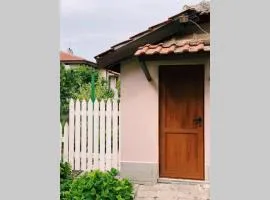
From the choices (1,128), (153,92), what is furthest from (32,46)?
(153,92)

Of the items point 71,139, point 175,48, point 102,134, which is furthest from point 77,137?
point 175,48

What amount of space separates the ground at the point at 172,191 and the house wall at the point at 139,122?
33cm

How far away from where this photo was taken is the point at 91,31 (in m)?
21.7

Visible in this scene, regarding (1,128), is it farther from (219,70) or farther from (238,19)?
(238,19)

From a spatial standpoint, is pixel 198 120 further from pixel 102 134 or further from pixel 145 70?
pixel 102 134

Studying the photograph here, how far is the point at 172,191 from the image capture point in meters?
5.69

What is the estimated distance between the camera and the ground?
536cm

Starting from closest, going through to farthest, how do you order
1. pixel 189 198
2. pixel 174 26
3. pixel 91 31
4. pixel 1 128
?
pixel 1 128
pixel 189 198
pixel 174 26
pixel 91 31

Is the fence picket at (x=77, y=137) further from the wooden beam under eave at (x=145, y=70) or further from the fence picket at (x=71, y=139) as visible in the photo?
the wooden beam under eave at (x=145, y=70)

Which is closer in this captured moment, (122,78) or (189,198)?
(189,198)

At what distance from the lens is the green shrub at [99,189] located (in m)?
4.62

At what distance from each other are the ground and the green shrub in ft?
1.91

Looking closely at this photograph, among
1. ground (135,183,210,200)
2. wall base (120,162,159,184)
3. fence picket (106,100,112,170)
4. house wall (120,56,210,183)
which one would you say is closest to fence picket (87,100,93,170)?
fence picket (106,100,112,170)

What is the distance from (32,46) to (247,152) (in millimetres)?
1108
